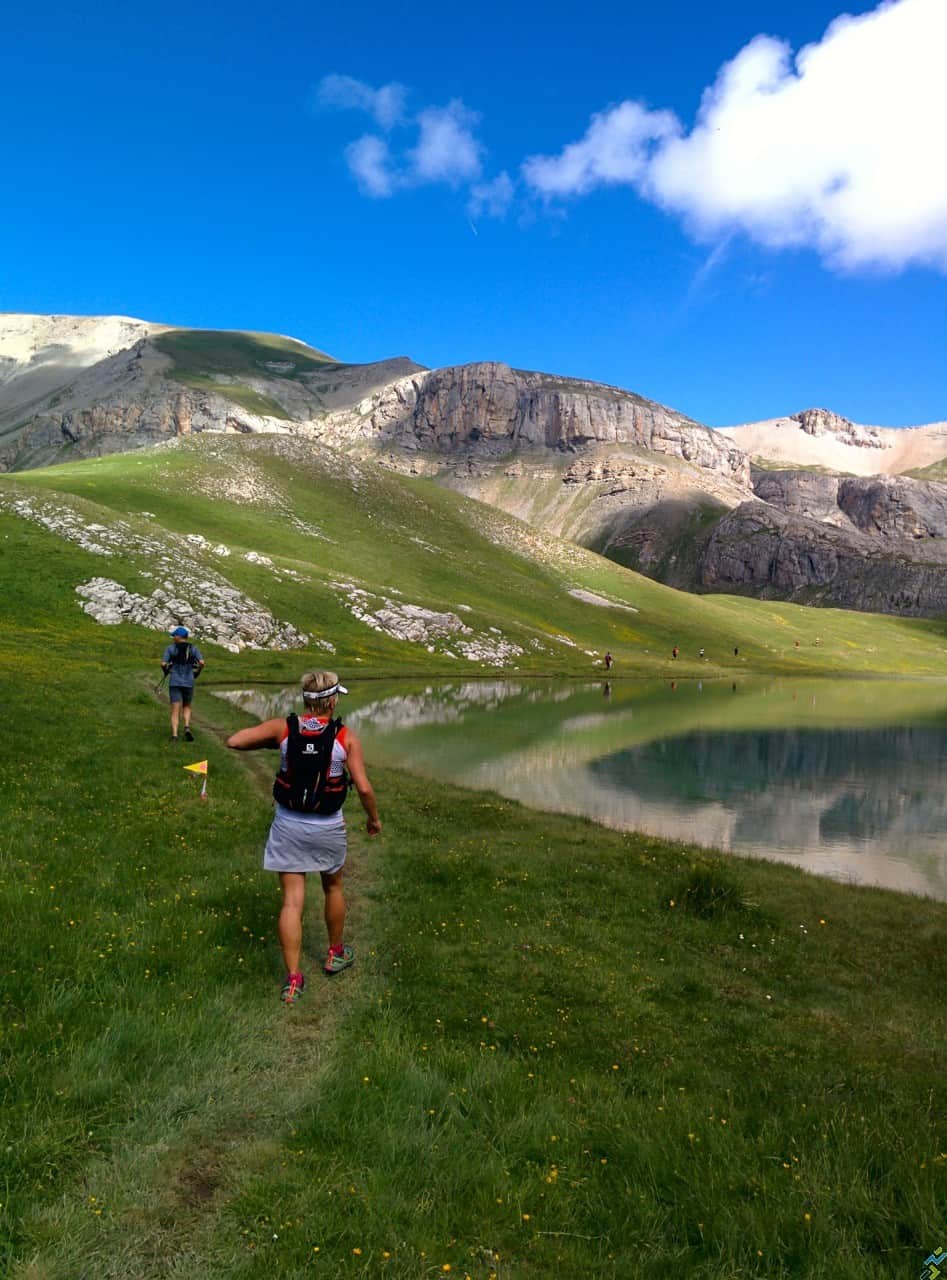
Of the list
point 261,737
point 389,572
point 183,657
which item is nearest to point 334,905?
point 261,737

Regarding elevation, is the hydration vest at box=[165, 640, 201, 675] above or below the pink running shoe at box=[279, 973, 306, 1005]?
above

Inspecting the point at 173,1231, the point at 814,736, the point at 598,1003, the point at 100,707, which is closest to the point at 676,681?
the point at 814,736

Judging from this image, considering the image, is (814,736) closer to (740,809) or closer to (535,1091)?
(740,809)

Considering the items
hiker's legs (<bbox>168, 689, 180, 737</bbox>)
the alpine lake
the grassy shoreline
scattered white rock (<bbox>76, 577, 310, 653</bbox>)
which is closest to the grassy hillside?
scattered white rock (<bbox>76, 577, 310, 653</bbox>)

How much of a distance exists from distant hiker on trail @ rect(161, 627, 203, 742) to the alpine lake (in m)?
8.66

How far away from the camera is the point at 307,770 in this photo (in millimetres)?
9953

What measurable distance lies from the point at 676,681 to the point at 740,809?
67.8m

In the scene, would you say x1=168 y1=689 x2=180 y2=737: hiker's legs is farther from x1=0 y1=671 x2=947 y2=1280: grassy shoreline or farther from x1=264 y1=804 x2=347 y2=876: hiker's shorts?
x1=264 y1=804 x2=347 y2=876: hiker's shorts

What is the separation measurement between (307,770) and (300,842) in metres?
1.07

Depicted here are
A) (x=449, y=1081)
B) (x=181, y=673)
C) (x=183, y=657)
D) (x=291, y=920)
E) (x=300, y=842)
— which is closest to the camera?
(x=449, y=1081)

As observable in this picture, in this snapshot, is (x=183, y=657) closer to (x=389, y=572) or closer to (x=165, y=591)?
(x=165, y=591)

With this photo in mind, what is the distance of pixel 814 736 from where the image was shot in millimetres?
51156

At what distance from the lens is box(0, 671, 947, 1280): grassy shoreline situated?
5398 mm

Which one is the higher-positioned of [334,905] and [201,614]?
[201,614]
